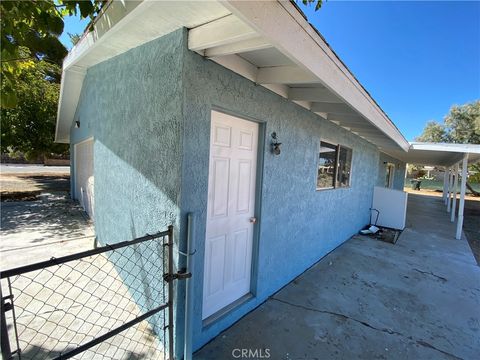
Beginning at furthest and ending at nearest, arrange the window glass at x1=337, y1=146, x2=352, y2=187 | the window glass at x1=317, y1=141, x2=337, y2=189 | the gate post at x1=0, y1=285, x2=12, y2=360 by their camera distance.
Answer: the window glass at x1=337, y1=146, x2=352, y2=187
the window glass at x1=317, y1=141, x2=337, y2=189
the gate post at x1=0, y1=285, x2=12, y2=360

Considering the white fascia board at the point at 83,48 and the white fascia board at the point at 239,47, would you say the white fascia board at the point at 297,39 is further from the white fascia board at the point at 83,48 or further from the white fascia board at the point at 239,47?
the white fascia board at the point at 83,48

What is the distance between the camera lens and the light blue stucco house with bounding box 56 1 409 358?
2205 millimetres

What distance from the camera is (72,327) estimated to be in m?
2.98

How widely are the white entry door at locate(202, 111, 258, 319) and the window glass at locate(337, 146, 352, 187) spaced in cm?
371

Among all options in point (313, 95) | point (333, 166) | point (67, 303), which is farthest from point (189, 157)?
point (333, 166)

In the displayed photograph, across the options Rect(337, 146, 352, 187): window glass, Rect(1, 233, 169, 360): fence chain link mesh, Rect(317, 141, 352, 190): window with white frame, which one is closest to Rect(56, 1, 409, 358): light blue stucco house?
Rect(1, 233, 169, 360): fence chain link mesh

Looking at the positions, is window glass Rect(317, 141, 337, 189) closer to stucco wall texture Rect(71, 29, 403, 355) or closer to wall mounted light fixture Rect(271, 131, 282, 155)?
stucco wall texture Rect(71, 29, 403, 355)

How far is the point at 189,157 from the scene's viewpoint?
2.43 meters

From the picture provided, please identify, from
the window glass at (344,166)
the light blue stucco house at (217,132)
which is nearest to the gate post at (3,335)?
the light blue stucco house at (217,132)

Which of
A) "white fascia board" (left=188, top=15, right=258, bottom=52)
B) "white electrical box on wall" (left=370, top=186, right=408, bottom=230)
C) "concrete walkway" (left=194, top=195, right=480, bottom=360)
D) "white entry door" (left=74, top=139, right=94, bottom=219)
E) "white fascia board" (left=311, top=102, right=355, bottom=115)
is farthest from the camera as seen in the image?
"white electrical box on wall" (left=370, top=186, right=408, bottom=230)

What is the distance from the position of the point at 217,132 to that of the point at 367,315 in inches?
133

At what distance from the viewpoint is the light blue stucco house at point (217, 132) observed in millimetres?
2205

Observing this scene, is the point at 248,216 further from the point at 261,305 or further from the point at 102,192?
the point at 102,192

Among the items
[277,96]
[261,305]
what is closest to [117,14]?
[277,96]
